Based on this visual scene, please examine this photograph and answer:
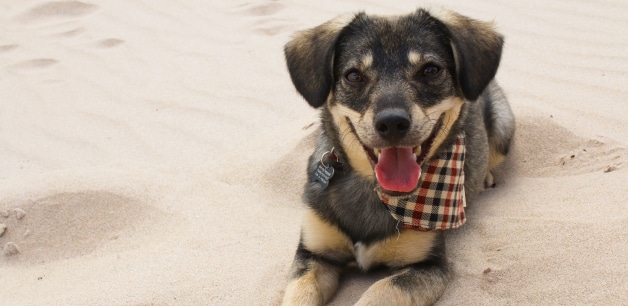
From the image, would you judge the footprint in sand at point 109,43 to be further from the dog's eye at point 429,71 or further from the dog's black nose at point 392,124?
the dog's black nose at point 392,124

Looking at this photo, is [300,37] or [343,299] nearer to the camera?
[343,299]

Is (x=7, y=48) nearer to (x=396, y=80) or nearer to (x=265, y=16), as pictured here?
(x=265, y=16)

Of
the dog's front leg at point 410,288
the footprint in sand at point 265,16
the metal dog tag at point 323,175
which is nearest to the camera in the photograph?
the dog's front leg at point 410,288

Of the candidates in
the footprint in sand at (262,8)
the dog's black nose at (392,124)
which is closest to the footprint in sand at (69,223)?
the dog's black nose at (392,124)

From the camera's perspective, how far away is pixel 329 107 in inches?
163

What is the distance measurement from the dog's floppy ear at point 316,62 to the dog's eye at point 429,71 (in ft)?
1.68

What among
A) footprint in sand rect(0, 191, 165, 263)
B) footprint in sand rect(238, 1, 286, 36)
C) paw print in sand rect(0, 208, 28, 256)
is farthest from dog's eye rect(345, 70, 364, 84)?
footprint in sand rect(238, 1, 286, 36)

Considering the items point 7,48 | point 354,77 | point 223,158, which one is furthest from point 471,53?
point 7,48

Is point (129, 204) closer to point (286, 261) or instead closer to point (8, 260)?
point (8, 260)

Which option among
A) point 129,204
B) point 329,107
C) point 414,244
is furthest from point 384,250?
point 129,204

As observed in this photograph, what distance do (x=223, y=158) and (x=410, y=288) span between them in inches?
99.5

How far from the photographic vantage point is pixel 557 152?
5340mm

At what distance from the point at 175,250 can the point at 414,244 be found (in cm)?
148

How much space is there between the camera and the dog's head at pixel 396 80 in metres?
3.69
